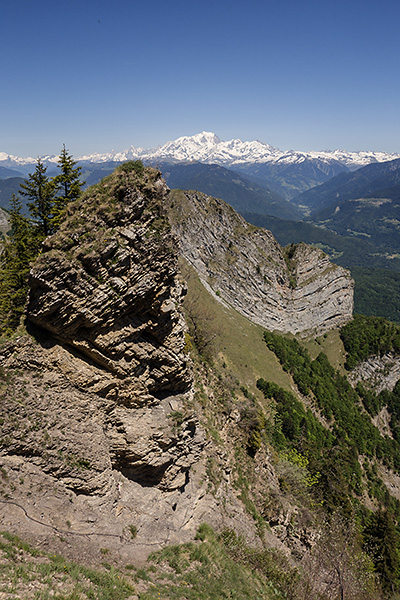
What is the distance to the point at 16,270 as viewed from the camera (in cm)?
2602

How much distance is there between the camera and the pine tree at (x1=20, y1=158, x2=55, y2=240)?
2660 cm

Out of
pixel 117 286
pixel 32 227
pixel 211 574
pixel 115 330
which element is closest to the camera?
pixel 211 574

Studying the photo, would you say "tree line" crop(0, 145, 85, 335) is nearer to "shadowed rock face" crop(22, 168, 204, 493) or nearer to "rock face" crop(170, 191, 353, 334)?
"shadowed rock face" crop(22, 168, 204, 493)

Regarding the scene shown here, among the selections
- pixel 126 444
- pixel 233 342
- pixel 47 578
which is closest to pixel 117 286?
pixel 126 444

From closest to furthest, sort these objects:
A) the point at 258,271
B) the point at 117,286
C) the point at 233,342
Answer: the point at 117,286 < the point at 233,342 < the point at 258,271

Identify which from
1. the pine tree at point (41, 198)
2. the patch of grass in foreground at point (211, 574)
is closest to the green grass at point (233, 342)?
the patch of grass in foreground at point (211, 574)

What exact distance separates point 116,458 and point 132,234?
17.7 meters

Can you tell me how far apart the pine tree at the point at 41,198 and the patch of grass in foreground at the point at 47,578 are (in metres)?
23.1

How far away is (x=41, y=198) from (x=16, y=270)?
22.9ft

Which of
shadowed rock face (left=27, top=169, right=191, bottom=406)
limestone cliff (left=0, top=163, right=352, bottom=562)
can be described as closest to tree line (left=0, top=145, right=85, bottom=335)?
shadowed rock face (left=27, top=169, right=191, bottom=406)

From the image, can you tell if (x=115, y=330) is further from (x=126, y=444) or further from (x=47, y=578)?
(x=47, y=578)

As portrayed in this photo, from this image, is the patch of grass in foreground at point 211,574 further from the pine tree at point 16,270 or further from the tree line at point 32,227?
the tree line at point 32,227

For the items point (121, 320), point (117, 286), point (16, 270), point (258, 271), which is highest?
point (117, 286)

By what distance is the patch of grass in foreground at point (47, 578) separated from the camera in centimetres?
1292
